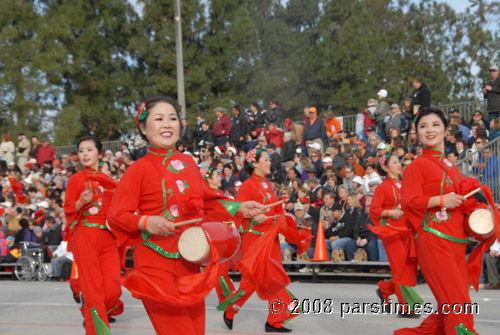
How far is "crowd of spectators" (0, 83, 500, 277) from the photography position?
1271 cm

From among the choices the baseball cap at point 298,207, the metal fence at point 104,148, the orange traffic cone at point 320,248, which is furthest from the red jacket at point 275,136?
the metal fence at point 104,148

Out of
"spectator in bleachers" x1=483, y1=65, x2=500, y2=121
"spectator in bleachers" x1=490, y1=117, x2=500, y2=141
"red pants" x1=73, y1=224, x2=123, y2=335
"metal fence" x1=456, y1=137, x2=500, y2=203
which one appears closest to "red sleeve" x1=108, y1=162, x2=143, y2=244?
"red pants" x1=73, y1=224, x2=123, y2=335

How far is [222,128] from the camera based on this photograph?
65.4ft

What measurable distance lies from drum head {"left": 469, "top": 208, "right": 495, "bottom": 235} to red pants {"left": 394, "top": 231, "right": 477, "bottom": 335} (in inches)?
8.3

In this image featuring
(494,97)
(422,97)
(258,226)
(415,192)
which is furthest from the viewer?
(422,97)

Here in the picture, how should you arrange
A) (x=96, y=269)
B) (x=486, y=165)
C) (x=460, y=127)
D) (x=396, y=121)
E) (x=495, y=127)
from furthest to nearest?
(x=396, y=121) < (x=460, y=127) < (x=495, y=127) < (x=486, y=165) < (x=96, y=269)

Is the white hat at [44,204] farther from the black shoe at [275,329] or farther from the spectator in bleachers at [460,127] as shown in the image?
the black shoe at [275,329]

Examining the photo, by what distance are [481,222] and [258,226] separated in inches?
122

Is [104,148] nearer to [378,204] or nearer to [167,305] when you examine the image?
[378,204]

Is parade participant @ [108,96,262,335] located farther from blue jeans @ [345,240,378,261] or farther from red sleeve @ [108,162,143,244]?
blue jeans @ [345,240,378,261]

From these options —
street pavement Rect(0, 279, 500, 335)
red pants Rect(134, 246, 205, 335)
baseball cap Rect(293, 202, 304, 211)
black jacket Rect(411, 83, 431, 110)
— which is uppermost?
black jacket Rect(411, 83, 431, 110)

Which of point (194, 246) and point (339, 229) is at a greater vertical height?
point (194, 246)

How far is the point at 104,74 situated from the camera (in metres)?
31.8

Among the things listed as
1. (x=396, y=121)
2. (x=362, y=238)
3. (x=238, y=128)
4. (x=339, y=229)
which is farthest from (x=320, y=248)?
(x=238, y=128)
